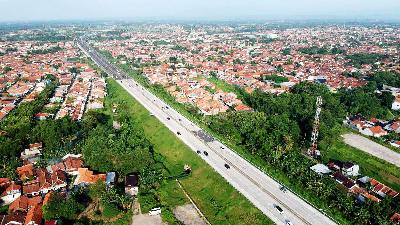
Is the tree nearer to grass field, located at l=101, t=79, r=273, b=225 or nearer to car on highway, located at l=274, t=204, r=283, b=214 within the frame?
grass field, located at l=101, t=79, r=273, b=225

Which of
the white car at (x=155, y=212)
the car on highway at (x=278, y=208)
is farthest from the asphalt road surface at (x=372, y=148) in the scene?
the white car at (x=155, y=212)

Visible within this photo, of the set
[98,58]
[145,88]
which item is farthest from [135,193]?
[98,58]

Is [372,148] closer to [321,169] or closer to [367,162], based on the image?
[367,162]

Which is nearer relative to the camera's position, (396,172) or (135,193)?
(135,193)

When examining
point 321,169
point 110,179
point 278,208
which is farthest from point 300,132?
point 110,179

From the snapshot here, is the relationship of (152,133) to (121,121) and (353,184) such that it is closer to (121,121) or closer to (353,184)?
(121,121)
